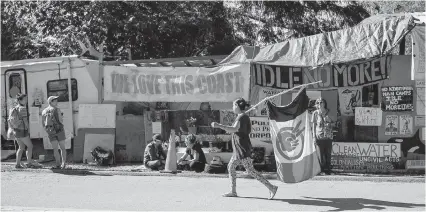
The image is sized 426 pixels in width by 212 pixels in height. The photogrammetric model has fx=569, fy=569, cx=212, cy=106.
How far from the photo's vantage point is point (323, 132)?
1223 centimetres

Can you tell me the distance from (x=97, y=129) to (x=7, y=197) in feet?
16.1

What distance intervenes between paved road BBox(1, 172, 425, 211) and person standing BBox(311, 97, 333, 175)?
109cm

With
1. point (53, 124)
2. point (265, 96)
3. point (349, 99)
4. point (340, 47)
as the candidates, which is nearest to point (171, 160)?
point (265, 96)

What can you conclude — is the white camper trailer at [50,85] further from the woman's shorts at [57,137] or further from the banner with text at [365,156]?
the banner with text at [365,156]

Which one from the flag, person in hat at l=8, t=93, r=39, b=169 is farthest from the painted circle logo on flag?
person in hat at l=8, t=93, r=39, b=169

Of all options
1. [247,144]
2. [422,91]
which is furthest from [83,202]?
[422,91]

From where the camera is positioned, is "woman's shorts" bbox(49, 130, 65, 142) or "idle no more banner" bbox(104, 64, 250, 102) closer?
"woman's shorts" bbox(49, 130, 65, 142)

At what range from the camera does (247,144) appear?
9180 millimetres

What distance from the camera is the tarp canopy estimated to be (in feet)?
39.2

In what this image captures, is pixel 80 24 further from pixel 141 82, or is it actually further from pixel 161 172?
pixel 161 172

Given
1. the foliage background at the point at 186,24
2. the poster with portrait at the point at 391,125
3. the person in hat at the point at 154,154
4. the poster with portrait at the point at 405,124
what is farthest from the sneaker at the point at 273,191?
A: the foliage background at the point at 186,24

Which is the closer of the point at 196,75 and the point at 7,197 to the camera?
the point at 7,197

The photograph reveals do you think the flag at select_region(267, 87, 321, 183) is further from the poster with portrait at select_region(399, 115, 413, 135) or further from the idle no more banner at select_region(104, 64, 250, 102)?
the poster with portrait at select_region(399, 115, 413, 135)

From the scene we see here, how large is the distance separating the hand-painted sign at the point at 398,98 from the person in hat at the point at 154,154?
5.21 metres
